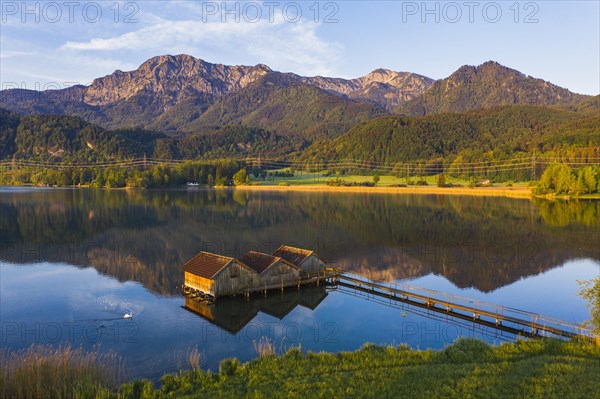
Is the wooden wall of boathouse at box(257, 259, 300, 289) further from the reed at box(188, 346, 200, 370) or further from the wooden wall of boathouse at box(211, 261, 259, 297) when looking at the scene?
the reed at box(188, 346, 200, 370)

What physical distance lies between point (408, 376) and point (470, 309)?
692 inches

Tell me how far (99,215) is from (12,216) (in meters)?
18.1

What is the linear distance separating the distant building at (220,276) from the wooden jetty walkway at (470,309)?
10.1 meters

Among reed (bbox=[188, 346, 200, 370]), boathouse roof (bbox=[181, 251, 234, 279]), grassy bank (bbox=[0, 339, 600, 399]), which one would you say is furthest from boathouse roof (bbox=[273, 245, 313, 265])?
grassy bank (bbox=[0, 339, 600, 399])

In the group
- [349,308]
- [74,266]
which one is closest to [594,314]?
[349,308]

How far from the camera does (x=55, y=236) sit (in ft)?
248

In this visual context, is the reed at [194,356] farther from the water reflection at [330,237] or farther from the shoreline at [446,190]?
the shoreline at [446,190]

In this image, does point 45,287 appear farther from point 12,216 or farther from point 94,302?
point 12,216

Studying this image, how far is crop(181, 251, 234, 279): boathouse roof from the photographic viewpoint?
4000 centimetres

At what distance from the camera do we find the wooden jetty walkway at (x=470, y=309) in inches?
1244

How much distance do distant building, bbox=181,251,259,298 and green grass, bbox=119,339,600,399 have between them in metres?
16.2

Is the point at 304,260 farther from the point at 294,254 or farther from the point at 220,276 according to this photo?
the point at 220,276

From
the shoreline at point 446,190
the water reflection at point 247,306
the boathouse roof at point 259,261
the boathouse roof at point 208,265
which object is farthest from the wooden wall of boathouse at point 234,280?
the shoreline at point 446,190

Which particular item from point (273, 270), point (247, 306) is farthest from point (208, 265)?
point (273, 270)
